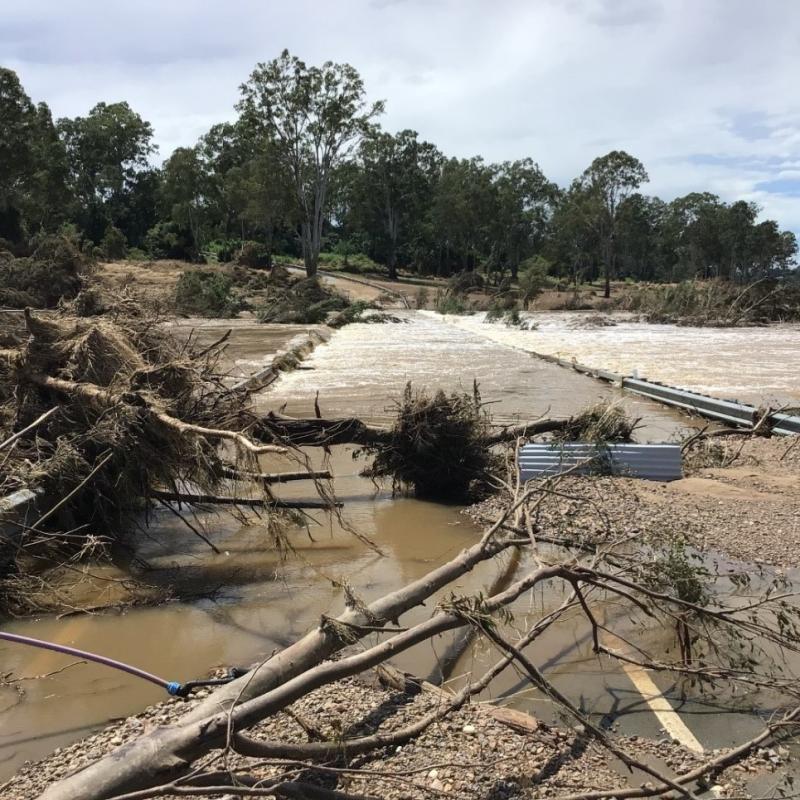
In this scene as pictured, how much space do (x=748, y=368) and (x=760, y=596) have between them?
590 inches

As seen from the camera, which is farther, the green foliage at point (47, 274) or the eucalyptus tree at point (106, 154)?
the eucalyptus tree at point (106, 154)

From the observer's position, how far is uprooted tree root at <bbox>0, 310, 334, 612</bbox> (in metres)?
5.24

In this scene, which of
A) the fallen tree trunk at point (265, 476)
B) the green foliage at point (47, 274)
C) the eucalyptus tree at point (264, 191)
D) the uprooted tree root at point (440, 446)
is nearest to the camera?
the fallen tree trunk at point (265, 476)

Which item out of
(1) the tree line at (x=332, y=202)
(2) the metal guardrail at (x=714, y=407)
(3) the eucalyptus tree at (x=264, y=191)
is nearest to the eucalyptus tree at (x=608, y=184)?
(1) the tree line at (x=332, y=202)

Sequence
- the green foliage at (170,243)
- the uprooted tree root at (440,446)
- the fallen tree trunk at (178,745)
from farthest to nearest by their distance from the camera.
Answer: the green foliage at (170,243), the uprooted tree root at (440,446), the fallen tree trunk at (178,745)

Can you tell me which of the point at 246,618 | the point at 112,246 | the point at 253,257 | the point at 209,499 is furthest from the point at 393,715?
the point at 112,246

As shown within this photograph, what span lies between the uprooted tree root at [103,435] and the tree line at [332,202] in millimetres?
37909

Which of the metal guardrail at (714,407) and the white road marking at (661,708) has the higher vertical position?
the metal guardrail at (714,407)

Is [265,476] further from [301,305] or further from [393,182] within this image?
[393,182]

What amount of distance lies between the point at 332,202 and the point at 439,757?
6450 cm

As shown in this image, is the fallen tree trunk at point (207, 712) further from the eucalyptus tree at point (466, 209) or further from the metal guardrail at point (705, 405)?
the eucalyptus tree at point (466, 209)

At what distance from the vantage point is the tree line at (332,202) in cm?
4747

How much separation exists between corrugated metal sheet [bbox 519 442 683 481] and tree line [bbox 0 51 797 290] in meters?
39.3

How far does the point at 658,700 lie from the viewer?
3592mm
